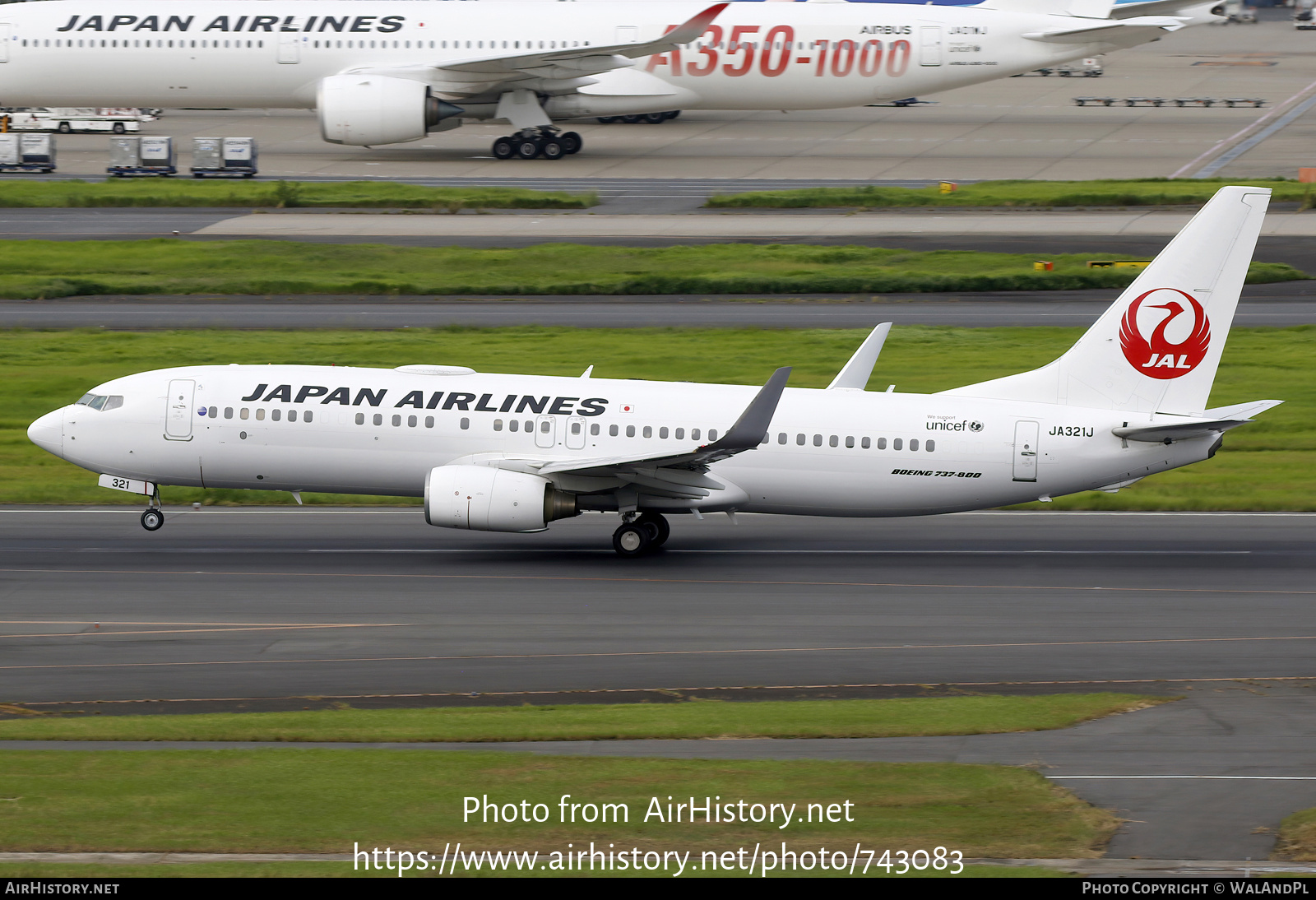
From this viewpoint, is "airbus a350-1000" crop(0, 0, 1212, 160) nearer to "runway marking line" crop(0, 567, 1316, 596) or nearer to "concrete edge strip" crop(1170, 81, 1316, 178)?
"concrete edge strip" crop(1170, 81, 1316, 178)

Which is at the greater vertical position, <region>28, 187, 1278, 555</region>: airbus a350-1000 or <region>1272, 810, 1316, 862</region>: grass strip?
<region>28, 187, 1278, 555</region>: airbus a350-1000

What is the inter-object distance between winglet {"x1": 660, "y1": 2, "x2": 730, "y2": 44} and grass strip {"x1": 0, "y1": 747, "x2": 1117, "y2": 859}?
7642 centimetres

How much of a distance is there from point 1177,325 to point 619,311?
3376cm

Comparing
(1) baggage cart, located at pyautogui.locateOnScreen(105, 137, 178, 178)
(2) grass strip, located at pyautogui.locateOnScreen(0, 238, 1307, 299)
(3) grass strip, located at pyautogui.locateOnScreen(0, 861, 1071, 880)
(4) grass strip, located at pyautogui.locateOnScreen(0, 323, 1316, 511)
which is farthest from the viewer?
(1) baggage cart, located at pyautogui.locateOnScreen(105, 137, 178, 178)

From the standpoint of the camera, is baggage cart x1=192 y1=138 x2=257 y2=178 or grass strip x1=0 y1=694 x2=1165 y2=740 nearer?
grass strip x1=0 y1=694 x2=1165 y2=740

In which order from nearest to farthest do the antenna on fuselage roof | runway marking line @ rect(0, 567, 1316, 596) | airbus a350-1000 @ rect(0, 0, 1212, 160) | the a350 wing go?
runway marking line @ rect(0, 567, 1316, 596) → the antenna on fuselage roof → the a350 wing → airbus a350-1000 @ rect(0, 0, 1212, 160)

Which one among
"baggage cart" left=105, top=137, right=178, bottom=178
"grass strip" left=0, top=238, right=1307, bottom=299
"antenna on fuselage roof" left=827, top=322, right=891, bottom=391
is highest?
"baggage cart" left=105, top=137, right=178, bottom=178

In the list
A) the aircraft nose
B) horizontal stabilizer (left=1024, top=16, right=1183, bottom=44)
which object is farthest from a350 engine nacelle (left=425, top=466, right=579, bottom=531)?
horizontal stabilizer (left=1024, top=16, right=1183, bottom=44)

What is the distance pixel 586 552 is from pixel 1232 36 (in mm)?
174238

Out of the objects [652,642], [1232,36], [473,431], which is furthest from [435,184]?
[1232,36]

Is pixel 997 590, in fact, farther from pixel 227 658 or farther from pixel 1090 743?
pixel 227 658

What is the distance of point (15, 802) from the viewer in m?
20.0

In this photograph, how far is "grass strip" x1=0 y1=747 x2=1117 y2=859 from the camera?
62.0 ft

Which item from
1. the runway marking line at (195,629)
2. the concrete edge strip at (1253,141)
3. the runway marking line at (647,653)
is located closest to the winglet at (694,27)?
the concrete edge strip at (1253,141)
